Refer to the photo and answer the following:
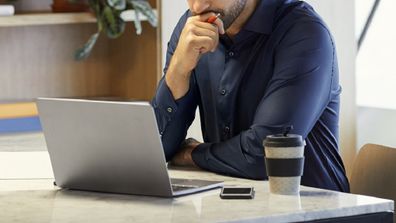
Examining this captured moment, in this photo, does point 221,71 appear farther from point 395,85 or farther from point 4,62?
point 395,85

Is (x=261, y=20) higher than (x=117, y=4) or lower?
higher

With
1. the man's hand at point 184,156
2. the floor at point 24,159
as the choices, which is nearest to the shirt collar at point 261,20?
the man's hand at point 184,156

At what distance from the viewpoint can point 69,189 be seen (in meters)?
2.25

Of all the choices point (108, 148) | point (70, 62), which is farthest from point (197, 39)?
point (70, 62)

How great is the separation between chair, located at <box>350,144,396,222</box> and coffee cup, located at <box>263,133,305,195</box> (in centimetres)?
50

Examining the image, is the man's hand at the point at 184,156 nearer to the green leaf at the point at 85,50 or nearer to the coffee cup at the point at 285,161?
the coffee cup at the point at 285,161

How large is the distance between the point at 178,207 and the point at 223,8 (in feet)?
2.61

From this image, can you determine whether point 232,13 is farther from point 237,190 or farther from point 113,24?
point 113,24

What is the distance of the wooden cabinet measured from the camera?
421 centimetres

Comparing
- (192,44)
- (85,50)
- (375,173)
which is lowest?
(85,50)

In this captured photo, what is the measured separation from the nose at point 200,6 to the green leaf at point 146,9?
56.0 inches

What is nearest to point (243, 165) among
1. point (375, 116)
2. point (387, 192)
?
point (387, 192)

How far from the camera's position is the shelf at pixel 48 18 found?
3.78 metres

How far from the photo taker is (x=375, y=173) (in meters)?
2.58
